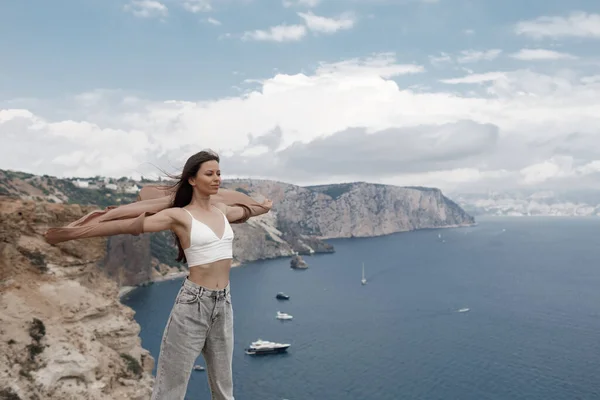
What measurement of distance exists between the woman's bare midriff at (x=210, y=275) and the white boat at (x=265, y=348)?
6578cm

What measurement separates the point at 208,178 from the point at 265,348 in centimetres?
6614

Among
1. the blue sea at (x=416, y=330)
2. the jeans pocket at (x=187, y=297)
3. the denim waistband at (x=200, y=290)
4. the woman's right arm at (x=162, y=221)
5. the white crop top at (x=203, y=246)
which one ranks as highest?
the woman's right arm at (x=162, y=221)

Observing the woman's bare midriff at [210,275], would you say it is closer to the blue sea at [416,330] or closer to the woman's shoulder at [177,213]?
the woman's shoulder at [177,213]

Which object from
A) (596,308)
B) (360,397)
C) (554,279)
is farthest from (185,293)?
(554,279)

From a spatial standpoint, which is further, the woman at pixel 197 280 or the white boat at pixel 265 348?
the white boat at pixel 265 348

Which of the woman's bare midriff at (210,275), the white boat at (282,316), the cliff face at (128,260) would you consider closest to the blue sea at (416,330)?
the white boat at (282,316)

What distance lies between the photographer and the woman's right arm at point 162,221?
4.14m

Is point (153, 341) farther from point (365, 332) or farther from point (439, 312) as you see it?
point (439, 312)

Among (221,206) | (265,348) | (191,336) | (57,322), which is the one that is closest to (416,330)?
(265,348)

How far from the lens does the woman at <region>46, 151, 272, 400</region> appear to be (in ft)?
14.2

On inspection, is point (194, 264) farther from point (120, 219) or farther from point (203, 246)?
point (120, 219)

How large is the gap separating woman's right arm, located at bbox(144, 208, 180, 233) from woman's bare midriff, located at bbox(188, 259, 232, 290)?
0.44 metres

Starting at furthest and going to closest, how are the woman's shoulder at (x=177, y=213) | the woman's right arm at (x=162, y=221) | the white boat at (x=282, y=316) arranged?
the white boat at (x=282, y=316) → the woman's shoulder at (x=177, y=213) → the woman's right arm at (x=162, y=221)

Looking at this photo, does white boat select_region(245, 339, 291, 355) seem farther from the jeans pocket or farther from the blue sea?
the jeans pocket
